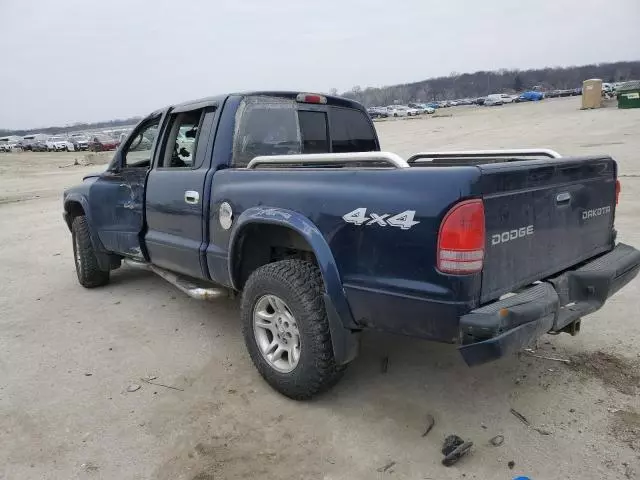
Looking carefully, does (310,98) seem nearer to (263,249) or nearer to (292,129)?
(292,129)

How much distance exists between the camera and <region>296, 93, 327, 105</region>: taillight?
169 inches

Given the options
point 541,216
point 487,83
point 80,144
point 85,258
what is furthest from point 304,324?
point 487,83

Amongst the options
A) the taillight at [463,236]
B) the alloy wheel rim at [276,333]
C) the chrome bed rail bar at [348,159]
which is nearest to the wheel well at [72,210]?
the chrome bed rail bar at [348,159]

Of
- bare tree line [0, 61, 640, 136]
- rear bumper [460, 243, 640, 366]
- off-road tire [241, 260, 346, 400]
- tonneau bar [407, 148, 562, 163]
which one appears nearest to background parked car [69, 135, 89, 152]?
tonneau bar [407, 148, 562, 163]

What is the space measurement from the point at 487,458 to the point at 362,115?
131 inches

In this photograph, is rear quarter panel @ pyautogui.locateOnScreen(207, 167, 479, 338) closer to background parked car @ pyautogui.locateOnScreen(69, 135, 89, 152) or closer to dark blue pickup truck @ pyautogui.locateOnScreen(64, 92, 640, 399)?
dark blue pickup truck @ pyautogui.locateOnScreen(64, 92, 640, 399)

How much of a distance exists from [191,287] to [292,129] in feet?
5.00

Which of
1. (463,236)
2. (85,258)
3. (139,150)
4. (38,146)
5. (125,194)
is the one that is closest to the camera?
(463,236)

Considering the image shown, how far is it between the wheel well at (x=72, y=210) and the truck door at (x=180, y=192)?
5.46ft

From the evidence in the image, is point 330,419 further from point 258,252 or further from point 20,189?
point 20,189

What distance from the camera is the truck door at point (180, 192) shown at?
3.94 metres

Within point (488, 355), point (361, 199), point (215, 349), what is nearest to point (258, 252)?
point (215, 349)

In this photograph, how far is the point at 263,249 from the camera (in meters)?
3.70

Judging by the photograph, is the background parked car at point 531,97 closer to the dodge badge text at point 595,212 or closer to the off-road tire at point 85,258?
the off-road tire at point 85,258
